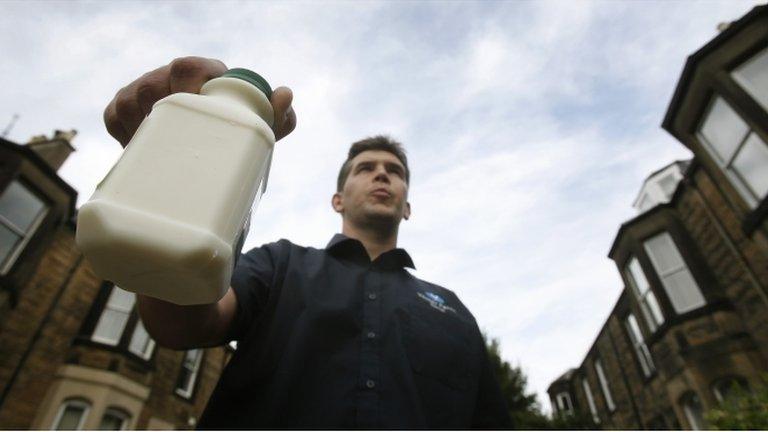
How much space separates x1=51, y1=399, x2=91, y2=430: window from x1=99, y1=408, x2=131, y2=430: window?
0.54 m

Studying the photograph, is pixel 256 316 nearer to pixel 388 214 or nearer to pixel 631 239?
pixel 388 214

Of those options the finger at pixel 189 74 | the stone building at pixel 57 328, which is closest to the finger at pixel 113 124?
the finger at pixel 189 74

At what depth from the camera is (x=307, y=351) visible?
1.46m

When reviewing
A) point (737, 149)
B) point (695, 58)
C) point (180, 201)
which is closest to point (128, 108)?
point (180, 201)

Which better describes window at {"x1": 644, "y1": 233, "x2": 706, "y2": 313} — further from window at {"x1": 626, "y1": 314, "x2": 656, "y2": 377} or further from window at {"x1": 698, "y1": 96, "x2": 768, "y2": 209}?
window at {"x1": 626, "y1": 314, "x2": 656, "y2": 377}

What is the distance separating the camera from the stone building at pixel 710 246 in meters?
8.52

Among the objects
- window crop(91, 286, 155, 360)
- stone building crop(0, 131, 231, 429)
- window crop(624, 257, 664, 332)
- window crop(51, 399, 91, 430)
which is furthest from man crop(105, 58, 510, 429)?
window crop(624, 257, 664, 332)

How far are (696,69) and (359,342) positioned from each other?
11.3 meters

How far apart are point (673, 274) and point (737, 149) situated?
4232 millimetres

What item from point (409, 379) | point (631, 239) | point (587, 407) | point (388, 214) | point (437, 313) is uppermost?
point (631, 239)

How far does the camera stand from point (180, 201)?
0.73 m

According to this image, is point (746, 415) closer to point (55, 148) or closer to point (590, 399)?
point (55, 148)

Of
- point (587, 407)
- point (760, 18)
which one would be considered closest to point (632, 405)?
point (587, 407)

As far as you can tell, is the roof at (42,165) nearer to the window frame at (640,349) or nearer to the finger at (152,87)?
the finger at (152,87)
